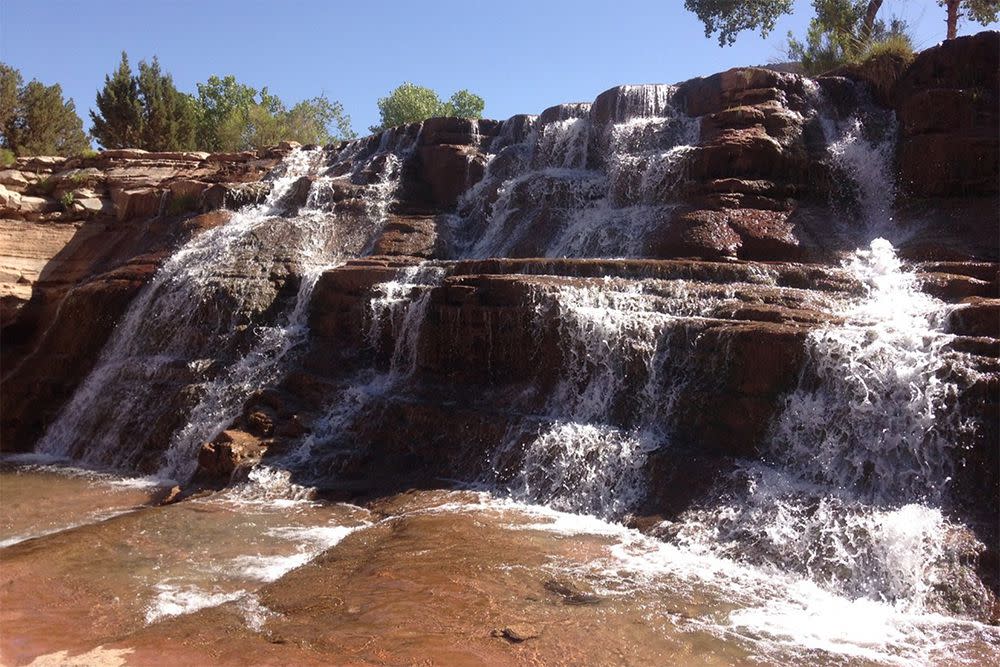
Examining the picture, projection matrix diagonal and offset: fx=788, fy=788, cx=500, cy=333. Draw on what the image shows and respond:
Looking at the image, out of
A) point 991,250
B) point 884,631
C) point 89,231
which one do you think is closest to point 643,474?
point 884,631

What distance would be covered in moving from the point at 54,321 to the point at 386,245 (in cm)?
637

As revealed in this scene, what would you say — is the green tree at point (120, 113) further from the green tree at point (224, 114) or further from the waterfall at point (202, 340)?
the waterfall at point (202, 340)

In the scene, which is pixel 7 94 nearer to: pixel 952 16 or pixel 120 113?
pixel 120 113

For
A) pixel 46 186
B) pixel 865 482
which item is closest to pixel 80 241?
pixel 46 186

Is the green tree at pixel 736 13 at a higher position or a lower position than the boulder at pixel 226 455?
higher

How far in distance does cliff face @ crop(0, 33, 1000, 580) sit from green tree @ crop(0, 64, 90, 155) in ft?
29.0

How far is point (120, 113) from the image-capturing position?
1080 inches

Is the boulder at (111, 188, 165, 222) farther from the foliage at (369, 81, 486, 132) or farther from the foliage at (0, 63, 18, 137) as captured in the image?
the foliage at (369, 81, 486, 132)

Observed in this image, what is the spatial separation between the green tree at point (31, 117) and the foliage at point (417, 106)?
16963 millimetres

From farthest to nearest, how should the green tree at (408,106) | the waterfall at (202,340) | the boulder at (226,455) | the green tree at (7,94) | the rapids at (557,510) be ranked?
1. the green tree at (408,106)
2. the green tree at (7,94)
3. the waterfall at (202,340)
4. the boulder at (226,455)
5. the rapids at (557,510)

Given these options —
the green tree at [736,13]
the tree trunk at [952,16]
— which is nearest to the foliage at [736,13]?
the green tree at [736,13]

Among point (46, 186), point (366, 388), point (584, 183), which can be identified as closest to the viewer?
point (366, 388)

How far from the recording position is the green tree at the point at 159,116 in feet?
90.6

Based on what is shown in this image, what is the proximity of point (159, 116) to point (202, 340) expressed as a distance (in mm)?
18158
